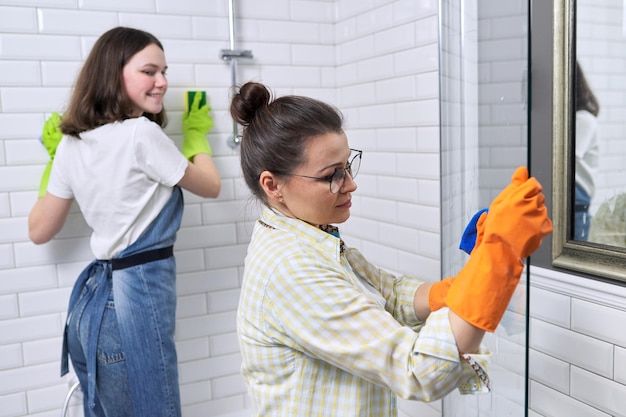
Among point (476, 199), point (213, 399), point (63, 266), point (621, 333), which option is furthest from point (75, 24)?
point (621, 333)

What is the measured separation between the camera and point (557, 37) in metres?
1.32

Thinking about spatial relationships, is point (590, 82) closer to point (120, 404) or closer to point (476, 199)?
point (476, 199)

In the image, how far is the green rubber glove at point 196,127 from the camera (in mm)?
2117

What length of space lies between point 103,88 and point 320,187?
100 centimetres

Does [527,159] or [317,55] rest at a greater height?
[317,55]

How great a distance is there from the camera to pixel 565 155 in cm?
Answer: 133

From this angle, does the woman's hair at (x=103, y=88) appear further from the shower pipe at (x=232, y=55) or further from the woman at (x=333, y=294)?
the woman at (x=333, y=294)

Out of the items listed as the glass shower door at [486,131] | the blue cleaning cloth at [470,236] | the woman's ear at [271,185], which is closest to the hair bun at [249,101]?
the woman's ear at [271,185]

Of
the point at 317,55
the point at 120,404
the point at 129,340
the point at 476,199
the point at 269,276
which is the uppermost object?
the point at 317,55

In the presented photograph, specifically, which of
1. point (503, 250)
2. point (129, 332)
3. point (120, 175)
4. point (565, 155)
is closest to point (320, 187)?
point (503, 250)

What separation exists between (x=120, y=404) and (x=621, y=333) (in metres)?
1.37

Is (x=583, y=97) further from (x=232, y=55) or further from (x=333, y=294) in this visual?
(x=232, y=55)

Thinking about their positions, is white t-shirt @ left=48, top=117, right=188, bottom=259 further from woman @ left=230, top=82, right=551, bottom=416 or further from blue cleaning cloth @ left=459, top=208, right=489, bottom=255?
blue cleaning cloth @ left=459, top=208, right=489, bottom=255

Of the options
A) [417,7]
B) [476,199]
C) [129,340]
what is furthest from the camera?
[417,7]
